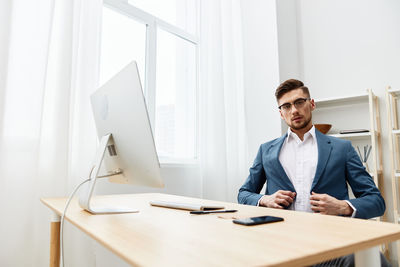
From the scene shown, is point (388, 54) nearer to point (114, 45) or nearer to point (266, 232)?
point (114, 45)

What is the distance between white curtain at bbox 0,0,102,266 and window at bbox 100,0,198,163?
44 centimetres

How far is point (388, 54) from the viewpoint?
272 centimetres

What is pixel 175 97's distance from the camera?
2748 mm

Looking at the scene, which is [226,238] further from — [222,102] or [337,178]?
[222,102]

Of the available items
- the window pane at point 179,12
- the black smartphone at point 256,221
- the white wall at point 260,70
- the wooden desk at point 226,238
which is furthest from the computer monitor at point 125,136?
the white wall at point 260,70

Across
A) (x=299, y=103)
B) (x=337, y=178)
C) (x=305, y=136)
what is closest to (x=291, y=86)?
(x=299, y=103)

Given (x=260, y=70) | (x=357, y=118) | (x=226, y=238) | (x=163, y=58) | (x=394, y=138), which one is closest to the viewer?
(x=226, y=238)

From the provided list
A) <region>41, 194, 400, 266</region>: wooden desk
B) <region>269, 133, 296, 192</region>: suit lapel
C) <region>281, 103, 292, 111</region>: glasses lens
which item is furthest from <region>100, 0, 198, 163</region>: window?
<region>41, 194, 400, 266</region>: wooden desk

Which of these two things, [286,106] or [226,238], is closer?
[226,238]

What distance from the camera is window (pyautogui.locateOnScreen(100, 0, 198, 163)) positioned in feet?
7.59

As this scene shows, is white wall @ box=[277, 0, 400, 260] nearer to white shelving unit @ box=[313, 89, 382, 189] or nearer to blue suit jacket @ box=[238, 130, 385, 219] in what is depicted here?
white shelving unit @ box=[313, 89, 382, 189]

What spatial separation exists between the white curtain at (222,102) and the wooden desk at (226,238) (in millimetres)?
1714

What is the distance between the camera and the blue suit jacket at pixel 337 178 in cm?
143

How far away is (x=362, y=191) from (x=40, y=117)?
67.7 inches
